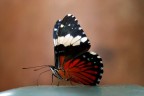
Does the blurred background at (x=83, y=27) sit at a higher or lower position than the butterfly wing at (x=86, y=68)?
higher

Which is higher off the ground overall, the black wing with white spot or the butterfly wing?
the black wing with white spot

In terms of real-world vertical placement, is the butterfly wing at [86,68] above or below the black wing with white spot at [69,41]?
below

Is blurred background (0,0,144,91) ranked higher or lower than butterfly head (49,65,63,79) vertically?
higher

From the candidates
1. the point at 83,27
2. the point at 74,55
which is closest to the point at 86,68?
the point at 74,55

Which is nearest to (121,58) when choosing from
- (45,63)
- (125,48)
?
(125,48)
